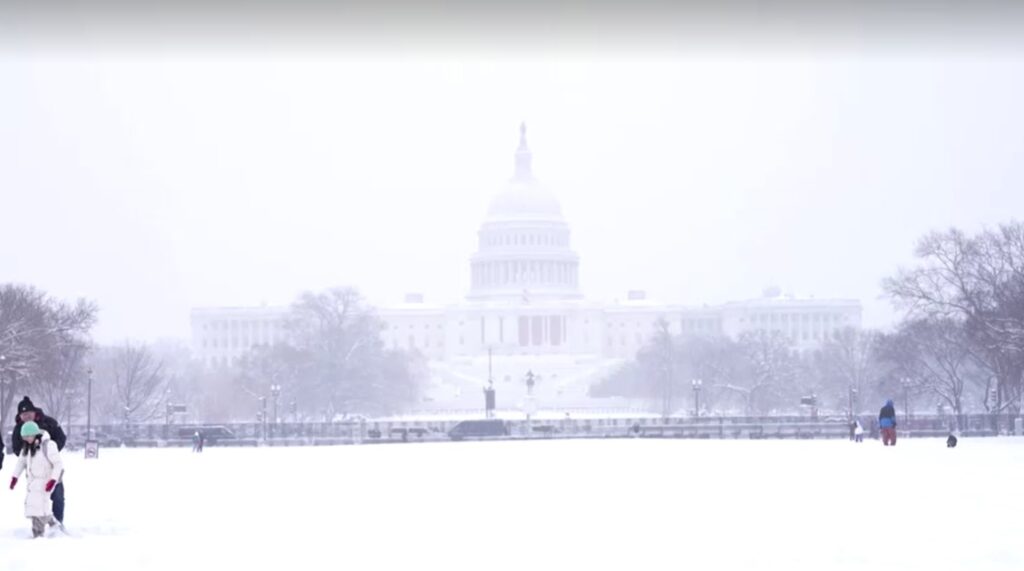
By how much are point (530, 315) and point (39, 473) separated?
448 ft

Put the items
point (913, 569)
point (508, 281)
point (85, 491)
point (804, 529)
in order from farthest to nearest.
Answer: point (508, 281)
point (85, 491)
point (804, 529)
point (913, 569)

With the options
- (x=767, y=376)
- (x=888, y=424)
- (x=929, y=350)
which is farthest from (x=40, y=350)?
(x=767, y=376)

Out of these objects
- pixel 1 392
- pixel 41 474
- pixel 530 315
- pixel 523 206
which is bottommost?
pixel 41 474

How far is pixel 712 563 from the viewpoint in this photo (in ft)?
51.5

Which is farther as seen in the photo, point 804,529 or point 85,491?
point 85,491

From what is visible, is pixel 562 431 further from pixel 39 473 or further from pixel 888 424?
pixel 39 473

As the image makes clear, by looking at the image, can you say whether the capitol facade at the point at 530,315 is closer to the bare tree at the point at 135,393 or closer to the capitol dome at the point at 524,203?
the capitol dome at the point at 524,203

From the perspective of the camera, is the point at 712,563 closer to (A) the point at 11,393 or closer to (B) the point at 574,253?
(A) the point at 11,393

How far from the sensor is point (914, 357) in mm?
64312

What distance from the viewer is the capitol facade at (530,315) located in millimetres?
152625

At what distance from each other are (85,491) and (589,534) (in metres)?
10.8

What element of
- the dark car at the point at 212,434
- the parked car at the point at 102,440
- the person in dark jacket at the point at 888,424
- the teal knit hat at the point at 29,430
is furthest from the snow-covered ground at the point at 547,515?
the dark car at the point at 212,434

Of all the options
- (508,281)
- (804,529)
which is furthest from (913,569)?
(508,281)

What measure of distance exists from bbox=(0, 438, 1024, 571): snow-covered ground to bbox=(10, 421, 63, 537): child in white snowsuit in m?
0.31
